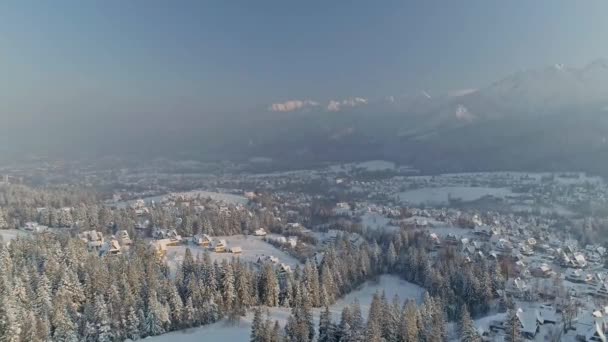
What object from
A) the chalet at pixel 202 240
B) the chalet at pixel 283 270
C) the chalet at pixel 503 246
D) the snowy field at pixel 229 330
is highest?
the chalet at pixel 202 240

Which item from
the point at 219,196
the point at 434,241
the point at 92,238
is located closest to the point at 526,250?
the point at 434,241

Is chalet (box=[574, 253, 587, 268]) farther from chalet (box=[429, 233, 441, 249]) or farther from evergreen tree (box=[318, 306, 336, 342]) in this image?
evergreen tree (box=[318, 306, 336, 342])

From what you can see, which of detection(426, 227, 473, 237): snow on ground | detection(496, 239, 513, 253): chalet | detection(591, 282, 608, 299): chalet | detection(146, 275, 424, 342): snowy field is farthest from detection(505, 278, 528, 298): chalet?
detection(426, 227, 473, 237): snow on ground

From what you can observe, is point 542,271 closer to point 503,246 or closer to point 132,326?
point 503,246

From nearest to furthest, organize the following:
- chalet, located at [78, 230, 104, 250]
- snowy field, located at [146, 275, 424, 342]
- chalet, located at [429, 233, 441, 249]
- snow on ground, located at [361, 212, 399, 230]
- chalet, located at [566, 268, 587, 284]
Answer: snowy field, located at [146, 275, 424, 342], chalet, located at [566, 268, 587, 284], chalet, located at [78, 230, 104, 250], chalet, located at [429, 233, 441, 249], snow on ground, located at [361, 212, 399, 230]

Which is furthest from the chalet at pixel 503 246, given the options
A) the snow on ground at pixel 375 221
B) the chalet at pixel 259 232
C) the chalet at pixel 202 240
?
the chalet at pixel 202 240

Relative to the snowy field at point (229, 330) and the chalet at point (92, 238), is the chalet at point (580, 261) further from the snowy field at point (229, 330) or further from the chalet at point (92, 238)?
the chalet at point (92, 238)
